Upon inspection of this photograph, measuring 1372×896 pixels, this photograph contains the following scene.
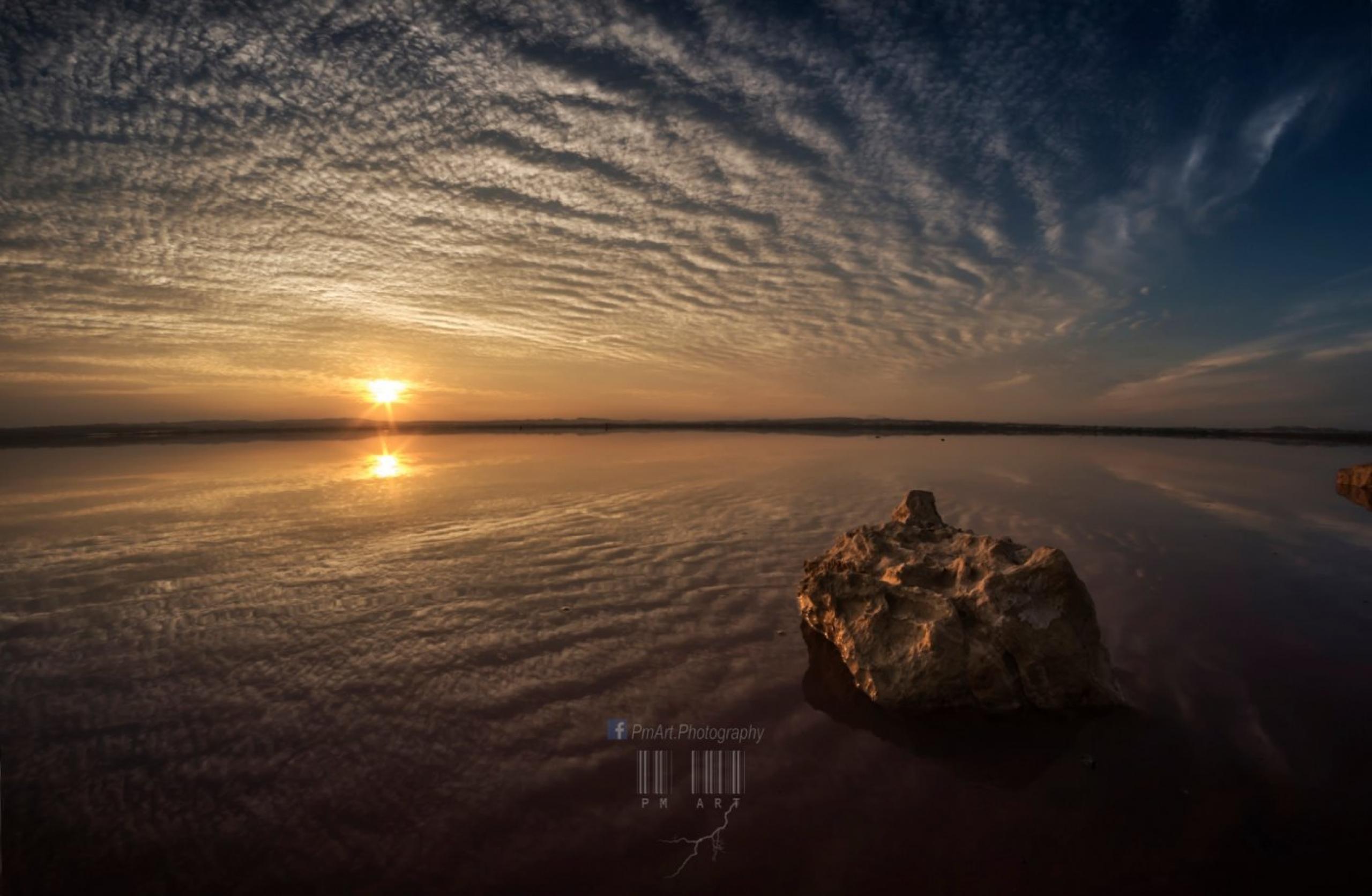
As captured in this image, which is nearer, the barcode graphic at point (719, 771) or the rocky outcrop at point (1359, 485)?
the barcode graphic at point (719, 771)

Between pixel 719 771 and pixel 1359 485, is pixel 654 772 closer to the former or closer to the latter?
pixel 719 771

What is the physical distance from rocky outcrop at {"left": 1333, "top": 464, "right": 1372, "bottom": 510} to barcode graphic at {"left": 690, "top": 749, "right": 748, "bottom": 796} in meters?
23.7

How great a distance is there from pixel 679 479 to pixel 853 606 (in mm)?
15445

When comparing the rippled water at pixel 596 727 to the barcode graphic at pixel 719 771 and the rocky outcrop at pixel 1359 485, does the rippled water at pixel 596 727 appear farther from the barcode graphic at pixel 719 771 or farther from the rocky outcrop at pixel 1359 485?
the rocky outcrop at pixel 1359 485

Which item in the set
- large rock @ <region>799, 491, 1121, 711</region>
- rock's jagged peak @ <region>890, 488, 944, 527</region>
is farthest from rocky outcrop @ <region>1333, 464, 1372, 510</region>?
large rock @ <region>799, 491, 1121, 711</region>

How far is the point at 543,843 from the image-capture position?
3789mm

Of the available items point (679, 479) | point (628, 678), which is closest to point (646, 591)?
point (628, 678)

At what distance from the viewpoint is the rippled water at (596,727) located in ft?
11.9

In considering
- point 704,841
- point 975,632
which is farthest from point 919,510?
point 704,841

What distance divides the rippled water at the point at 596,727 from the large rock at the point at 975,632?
14.1 inches

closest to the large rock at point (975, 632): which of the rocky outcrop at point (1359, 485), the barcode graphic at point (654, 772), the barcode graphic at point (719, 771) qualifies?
the barcode graphic at point (719, 771)

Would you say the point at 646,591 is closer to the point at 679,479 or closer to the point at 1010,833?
the point at 1010,833

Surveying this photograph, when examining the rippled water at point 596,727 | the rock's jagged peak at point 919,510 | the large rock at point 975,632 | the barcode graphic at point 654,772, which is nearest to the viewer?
the rippled water at point 596,727

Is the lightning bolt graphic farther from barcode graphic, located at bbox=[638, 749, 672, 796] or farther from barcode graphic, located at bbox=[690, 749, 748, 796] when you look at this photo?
A: barcode graphic, located at bbox=[638, 749, 672, 796]
